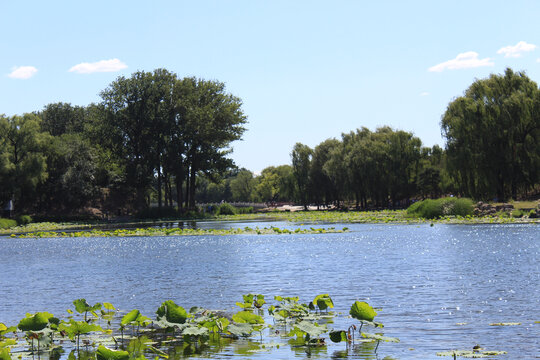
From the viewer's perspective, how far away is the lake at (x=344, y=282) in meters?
10.5

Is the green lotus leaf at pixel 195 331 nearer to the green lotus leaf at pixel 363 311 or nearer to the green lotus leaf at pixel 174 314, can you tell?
the green lotus leaf at pixel 174 314

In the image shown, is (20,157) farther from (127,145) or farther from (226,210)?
(226,210)

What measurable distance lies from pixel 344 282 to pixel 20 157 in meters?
66.2

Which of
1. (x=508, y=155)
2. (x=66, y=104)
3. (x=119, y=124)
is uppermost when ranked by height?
(x=66, y=104)

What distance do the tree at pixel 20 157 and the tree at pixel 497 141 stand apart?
151 feet

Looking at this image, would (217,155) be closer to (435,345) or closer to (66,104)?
(66,104)

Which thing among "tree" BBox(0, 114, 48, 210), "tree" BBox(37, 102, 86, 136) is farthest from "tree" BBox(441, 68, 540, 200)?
"tree" BBox(37, 102, 86, 136)

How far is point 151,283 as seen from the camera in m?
18.9

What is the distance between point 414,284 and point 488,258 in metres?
7.30

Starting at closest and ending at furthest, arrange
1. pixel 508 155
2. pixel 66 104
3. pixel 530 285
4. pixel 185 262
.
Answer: pixel 530 285
pixel 185 262
pixel 508 155
pixel 66 104

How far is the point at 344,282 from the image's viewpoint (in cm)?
1745

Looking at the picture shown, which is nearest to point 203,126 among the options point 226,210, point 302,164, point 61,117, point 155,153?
point 155,153

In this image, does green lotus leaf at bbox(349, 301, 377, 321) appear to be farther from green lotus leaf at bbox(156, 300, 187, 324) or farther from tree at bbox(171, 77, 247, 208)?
tree at bbox(171, 77, 247, 208)

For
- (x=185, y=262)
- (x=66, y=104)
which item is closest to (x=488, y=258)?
(x=185, y=262)
